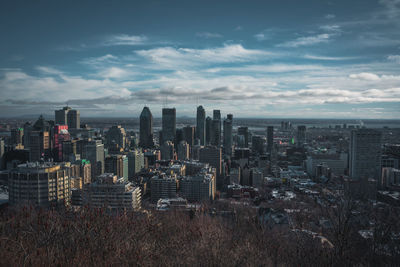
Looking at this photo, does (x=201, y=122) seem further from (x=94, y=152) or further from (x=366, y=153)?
(x=366, y=153)

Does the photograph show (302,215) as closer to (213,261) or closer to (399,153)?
(213,261)

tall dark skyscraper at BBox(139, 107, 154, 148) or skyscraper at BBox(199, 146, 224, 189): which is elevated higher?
tall dark skyscraper at BBox(139, 107, 154, 148)

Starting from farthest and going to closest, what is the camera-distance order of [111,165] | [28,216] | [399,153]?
[399,153]
[111,165]
[28,216]

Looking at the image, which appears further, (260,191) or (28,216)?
(260,191)

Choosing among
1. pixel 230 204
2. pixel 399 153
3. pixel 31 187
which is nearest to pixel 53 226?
pixel 31 187

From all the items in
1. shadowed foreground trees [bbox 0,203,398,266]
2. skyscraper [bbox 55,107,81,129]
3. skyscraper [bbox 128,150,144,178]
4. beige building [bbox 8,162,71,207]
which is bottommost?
skyscraper [bbox 128,150,144,178]

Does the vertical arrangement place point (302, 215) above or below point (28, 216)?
below

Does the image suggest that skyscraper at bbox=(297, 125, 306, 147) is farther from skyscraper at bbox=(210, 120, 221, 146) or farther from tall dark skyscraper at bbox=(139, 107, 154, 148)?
tall dark skyscraper at bbox=(139, 107, 154, 148)

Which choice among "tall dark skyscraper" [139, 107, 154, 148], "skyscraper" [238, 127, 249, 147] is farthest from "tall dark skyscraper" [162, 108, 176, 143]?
"skyscraper" [238, 127, 249, 147]
